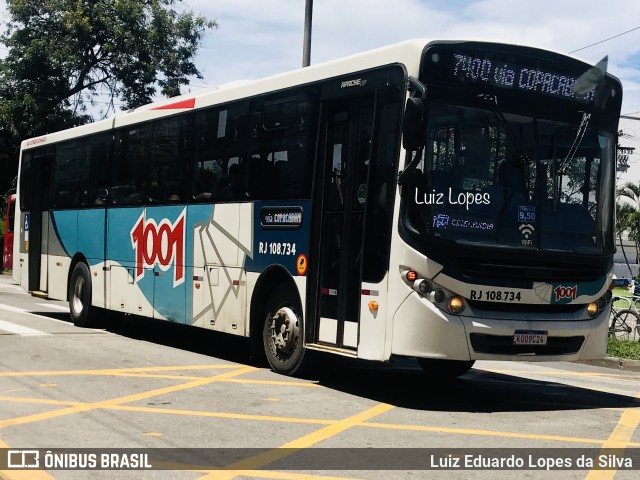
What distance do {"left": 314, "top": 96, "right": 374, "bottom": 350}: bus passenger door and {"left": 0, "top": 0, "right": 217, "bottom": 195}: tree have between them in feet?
90.7

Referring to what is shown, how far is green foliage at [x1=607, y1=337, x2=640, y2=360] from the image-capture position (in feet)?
46.8

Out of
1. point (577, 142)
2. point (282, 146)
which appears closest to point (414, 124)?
point (577, 142)

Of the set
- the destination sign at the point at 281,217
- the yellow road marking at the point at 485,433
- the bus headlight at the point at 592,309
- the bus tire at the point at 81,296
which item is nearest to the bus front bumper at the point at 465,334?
the bus headlight at the point at 592,309

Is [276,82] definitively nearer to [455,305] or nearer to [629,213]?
[455,305]

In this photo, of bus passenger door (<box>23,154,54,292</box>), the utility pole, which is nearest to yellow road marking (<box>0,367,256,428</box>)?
bus passenger door (<box>23,154,54,292</box>)

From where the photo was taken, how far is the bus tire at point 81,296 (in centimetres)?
1593

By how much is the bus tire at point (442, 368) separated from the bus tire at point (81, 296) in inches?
267

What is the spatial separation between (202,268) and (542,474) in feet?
23.1

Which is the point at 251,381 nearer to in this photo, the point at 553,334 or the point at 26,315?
the point at 553,334

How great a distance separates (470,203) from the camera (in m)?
8.85

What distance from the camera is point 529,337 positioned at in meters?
9.02

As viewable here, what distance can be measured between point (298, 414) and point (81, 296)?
28.9 ft

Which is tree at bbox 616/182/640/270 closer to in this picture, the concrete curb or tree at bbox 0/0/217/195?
tree at bbox 0/0/217/195

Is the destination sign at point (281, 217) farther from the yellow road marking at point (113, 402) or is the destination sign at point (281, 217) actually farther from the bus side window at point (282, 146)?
the yellow road marking at point (113, 402)
